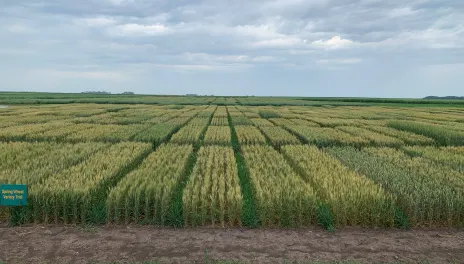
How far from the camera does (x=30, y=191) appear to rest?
24.5 ft

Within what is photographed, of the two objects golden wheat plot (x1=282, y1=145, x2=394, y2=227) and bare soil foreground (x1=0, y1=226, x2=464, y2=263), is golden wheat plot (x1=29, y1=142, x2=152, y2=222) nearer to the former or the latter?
bare soil foreground (x1=0, y1=226, x2=464, y2=263)

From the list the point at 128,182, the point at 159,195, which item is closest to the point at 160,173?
the point at 128,182

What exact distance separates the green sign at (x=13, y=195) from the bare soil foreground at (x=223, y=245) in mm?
606

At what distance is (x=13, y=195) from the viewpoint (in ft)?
22.6

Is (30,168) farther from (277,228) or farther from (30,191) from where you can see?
(277,228)

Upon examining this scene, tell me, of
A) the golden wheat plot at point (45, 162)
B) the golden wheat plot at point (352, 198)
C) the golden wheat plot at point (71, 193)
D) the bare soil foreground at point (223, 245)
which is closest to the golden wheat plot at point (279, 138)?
the golden wheat plot at point (352, 198)

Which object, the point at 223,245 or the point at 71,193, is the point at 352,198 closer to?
the point at 223,245

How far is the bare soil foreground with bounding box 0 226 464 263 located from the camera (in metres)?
5.96

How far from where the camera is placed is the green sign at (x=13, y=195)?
6840 millimetres

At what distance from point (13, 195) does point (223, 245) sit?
14.7 feet

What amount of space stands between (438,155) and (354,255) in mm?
9478

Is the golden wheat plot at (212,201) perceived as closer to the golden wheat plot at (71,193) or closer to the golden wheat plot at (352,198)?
the golden wheat plot at (71,193)

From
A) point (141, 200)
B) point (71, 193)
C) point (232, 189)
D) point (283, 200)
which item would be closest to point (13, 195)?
point (71, 193)

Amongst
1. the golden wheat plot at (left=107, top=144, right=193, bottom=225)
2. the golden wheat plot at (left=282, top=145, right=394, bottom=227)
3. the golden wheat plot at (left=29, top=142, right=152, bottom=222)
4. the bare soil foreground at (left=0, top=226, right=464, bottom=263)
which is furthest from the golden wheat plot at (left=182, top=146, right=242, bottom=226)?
the golden wheat plot at (left=282, top=145, right=394, bottom=227)
